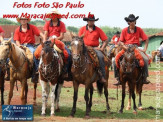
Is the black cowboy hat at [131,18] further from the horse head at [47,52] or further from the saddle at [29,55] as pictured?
the saddle at [29,55]

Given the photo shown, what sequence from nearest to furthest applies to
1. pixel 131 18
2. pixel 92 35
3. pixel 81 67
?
pixel 81 67 < pixel 92 35 < pixel 131 18

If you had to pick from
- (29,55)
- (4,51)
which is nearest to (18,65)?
(29,55)

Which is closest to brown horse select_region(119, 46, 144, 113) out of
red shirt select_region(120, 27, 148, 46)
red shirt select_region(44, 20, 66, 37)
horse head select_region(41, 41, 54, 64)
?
red shirt select_region(120, 27, 148, 46)

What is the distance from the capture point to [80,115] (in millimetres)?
11461

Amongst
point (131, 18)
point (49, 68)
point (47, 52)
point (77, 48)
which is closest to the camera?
point (77, 48)

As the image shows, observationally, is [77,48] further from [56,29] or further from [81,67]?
[56,29]

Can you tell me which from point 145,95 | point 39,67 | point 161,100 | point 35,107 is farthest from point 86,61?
point 145,95

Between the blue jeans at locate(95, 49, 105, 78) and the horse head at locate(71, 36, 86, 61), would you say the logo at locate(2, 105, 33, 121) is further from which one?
the blue jeans at locate(95, 49, 105, 78)

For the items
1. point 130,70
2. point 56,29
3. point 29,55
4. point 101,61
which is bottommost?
point 130,70

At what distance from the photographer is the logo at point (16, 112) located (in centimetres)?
959

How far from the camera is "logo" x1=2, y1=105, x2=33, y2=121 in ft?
31.5

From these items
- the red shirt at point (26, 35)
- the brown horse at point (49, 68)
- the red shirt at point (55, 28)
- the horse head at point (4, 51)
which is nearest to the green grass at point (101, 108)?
the brown horse at point (49, 68)

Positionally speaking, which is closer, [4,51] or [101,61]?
[4,51]

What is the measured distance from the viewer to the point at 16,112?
9641mm
